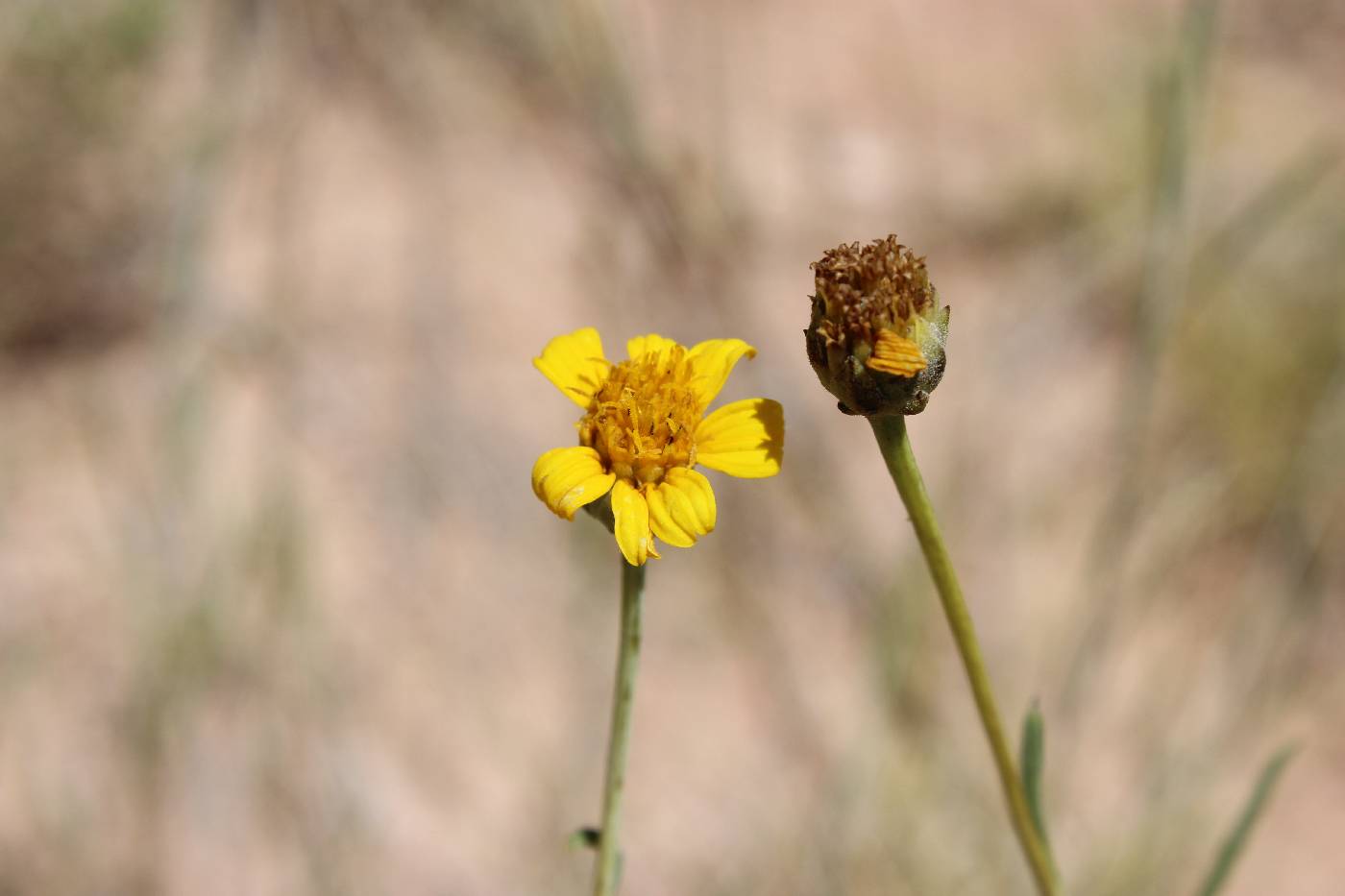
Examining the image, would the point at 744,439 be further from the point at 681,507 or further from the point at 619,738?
the point at 619,738

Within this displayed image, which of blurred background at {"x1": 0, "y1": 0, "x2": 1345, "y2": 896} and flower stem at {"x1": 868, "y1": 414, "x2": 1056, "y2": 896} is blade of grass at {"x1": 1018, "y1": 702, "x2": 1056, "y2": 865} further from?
blurred background at {"x1": 0, "y1": 0, "x2": 1345, "y2": 896}

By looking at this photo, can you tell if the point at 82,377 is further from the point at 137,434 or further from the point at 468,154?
the point at 468,154

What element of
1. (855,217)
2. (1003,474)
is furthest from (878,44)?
(1003,474)

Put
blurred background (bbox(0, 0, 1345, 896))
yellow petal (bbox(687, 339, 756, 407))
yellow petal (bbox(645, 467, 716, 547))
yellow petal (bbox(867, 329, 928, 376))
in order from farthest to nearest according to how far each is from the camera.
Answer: blurred background (bbox(0, 0, 1345, 896)), yellow petal (bbox(687, 339, 756, 407)), yellow petal (bbox(645, 467, 716, 547)), yellow petal (bbox(867, 329, 928, 376))

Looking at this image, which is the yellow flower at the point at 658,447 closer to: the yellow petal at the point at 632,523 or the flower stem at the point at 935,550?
the yellow petal at the point at 632,523

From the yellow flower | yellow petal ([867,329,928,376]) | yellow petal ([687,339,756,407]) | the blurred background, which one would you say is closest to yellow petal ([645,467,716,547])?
the yellow flower

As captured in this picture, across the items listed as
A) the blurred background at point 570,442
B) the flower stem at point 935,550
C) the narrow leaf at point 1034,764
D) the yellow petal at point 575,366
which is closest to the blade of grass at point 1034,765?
the narrow leaf at point 1034,764

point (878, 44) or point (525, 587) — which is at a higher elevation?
point (878, 44)
